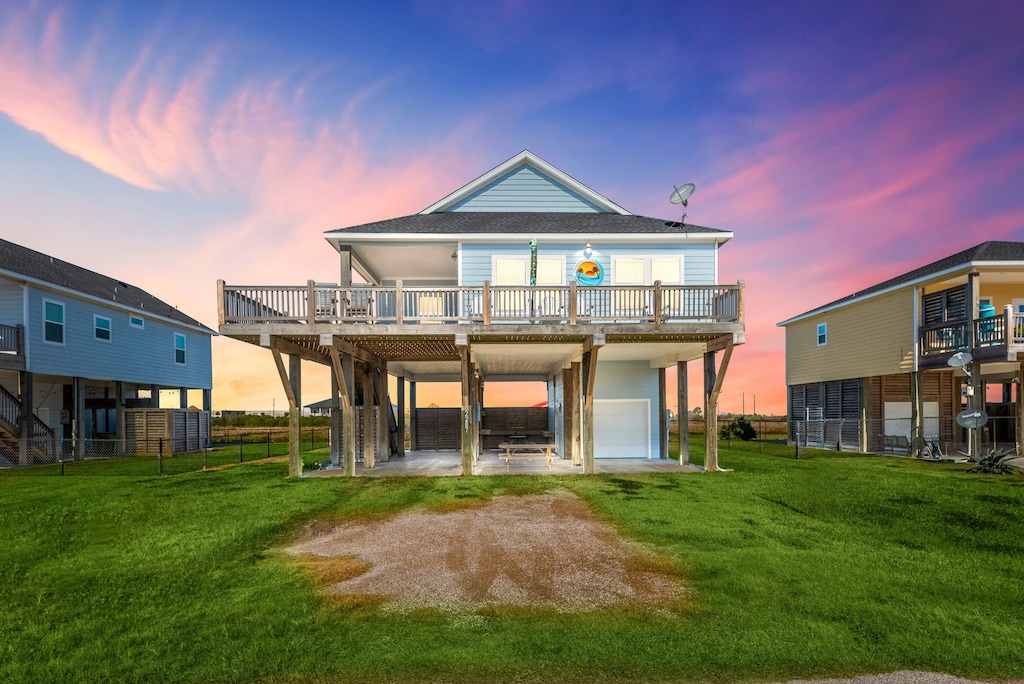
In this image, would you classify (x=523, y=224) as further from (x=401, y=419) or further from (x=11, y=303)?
(x=11, y=303)

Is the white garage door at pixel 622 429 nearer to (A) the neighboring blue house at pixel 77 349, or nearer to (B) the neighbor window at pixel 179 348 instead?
(A) the neighboring blue house at pixel 77 349

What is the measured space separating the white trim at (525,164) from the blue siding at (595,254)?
2.86 m

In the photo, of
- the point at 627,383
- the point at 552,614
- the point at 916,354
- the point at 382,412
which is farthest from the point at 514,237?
the point at 916,354

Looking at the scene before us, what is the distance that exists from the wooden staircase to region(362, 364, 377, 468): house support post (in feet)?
41.3

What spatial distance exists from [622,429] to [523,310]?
709cm

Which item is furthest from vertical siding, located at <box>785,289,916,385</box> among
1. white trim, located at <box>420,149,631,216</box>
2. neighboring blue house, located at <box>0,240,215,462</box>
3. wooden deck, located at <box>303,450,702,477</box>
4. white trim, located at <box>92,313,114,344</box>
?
white trim, located at <box>92,313,114,344</box>

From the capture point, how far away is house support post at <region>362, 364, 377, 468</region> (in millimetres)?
16969

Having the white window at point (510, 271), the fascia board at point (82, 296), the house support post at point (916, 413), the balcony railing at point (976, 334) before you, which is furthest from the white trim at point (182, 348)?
the balcony railing at point (976, 334)

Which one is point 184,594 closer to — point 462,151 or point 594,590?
point 594,590

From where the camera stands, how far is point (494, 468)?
1658 centimetres

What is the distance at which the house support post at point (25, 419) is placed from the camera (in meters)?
19.1

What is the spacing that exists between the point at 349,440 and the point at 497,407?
9.98 m

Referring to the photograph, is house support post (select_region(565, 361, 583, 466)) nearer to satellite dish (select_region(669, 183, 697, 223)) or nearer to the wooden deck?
the wooden deck

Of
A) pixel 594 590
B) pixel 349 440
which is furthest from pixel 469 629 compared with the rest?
pixel 349 440
